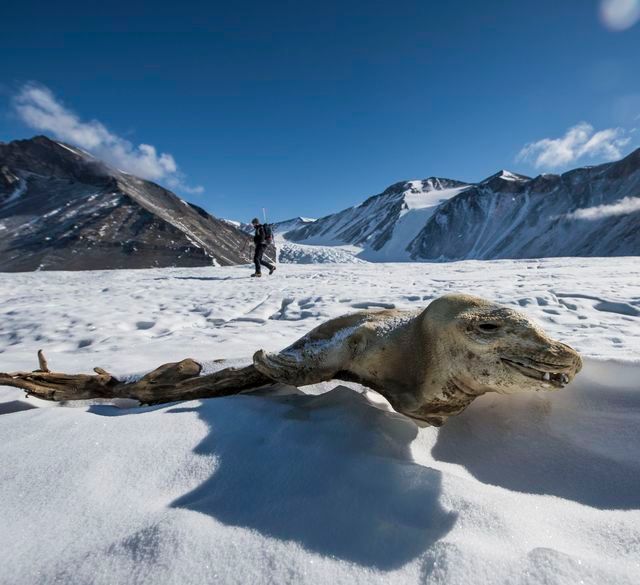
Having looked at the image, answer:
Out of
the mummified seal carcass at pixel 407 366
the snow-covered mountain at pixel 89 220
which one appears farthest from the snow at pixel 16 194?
the mummified seal carcass at pixel 407 366

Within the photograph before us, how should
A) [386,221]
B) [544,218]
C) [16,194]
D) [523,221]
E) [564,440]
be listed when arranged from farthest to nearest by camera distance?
1. [386,221]
2. [523,221]
3. [544,218]
4. [16,194]
5. [564,440]

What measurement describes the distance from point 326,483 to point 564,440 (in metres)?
1.21

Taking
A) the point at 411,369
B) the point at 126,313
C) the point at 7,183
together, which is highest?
the point at 7,183

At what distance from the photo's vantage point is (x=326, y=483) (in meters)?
1.44

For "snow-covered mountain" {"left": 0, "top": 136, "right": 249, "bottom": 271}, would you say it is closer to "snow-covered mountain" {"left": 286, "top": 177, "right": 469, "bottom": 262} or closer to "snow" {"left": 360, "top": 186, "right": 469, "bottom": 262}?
"snow" {"left": 360, "top": 186, "right": 469, "bottom": 262}

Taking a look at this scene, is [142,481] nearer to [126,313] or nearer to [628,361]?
[628,361]

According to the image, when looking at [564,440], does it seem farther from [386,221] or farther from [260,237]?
[386,221]

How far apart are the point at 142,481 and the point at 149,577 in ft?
1.68

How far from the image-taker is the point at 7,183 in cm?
4916

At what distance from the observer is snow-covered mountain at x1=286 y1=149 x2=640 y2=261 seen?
48.6m

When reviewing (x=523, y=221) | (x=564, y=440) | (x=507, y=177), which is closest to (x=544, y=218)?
(x=523, y=221)

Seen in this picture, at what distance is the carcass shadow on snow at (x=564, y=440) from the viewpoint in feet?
4.95

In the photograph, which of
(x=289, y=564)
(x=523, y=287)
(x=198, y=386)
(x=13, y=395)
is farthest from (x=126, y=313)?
(x=523, y=287)

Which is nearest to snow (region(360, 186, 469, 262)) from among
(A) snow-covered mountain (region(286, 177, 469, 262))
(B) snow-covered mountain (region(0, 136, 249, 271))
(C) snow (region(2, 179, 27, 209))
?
(A) snow-covered mountain (region(286, 177, 469, 262))
